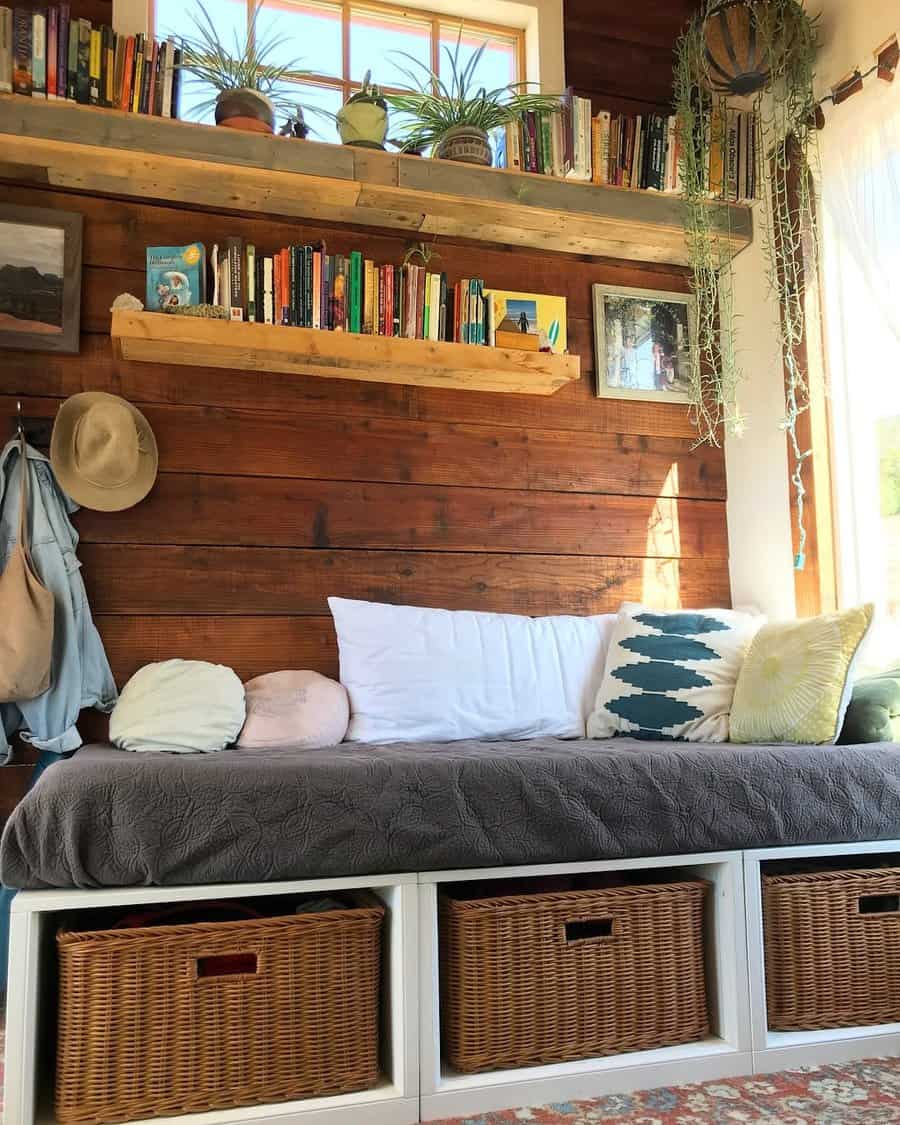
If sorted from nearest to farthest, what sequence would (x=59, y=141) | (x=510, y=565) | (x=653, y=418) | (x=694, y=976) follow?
(x=694, y=976) → (x=59, y=141) → (x=510, y=565) → (x=653, y=418)

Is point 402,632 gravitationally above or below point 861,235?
below

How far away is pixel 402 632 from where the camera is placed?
2.56m

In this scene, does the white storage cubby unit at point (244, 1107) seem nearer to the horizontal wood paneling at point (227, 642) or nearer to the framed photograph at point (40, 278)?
the horizontal wood paneling at point (227, 642)

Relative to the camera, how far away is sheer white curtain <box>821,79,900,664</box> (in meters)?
2.49

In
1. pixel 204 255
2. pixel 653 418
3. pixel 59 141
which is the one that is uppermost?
pixel 59 141

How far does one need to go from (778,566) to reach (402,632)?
112 cm

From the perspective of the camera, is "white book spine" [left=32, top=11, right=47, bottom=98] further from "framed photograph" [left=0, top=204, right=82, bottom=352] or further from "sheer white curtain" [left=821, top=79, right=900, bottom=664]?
"sheer white curtain" [left=821, top=79, right=900, bottom=664]

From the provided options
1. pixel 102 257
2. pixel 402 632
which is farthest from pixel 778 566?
pixel 102 257

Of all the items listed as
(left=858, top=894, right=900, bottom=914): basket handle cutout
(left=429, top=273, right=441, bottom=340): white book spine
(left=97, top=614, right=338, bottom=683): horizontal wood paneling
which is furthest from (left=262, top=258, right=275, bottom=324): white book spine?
(left=858, top=894, right=900, bottom=914): basket handle cutout

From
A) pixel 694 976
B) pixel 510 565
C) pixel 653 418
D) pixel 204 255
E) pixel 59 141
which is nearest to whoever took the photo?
pixel 694 976

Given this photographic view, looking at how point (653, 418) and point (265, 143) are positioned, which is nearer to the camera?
point (265, 143)

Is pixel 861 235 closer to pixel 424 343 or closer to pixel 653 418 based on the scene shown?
pixel 653 418

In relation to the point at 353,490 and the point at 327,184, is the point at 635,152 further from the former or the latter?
the point at 353,490

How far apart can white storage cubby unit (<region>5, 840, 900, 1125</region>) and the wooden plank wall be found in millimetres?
960
